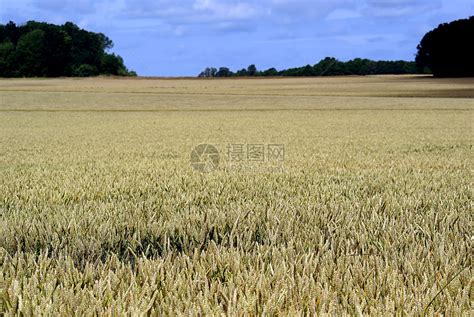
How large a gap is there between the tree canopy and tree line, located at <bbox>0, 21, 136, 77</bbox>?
4803 cm

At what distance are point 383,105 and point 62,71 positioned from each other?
220 feet

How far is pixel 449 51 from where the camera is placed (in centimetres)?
7756

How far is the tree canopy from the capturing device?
7694cm

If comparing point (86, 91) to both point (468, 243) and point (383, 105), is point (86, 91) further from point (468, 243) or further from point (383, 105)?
point (468, 243)

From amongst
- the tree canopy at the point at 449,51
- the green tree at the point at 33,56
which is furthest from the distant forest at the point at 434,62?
the green tree at the point at 33,56

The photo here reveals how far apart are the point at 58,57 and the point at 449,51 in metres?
59.6

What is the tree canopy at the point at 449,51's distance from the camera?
76938 millimetres

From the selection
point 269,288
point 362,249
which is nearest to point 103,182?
point 362,249

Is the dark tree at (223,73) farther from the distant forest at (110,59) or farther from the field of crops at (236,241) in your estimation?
the field of crops at (236,241)

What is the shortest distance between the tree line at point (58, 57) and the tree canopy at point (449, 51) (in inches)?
1891

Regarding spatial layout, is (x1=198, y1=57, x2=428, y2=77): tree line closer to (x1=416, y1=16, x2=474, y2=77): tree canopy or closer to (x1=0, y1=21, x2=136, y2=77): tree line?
(x1=416, y1=16, x2=474, y2=77): tree canopy

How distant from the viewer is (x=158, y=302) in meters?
1.76

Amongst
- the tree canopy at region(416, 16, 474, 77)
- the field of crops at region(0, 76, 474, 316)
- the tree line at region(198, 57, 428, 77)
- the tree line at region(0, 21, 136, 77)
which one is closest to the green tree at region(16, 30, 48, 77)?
A: the tree line at region(0, 21, 136, 77)

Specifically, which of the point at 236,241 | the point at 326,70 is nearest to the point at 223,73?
the point at 326,70
